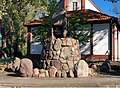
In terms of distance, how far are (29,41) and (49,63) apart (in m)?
19.5

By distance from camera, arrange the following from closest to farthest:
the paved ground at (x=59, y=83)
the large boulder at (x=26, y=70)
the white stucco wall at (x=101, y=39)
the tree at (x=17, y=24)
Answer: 1. the paved ground at (x=59, y=83)
2. the large boulder at (x=26, y=70)
3. the white stucco wall at (x=101, y=39)
4. the tree at (x=17, y=24)

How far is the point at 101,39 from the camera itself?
33.8 metres

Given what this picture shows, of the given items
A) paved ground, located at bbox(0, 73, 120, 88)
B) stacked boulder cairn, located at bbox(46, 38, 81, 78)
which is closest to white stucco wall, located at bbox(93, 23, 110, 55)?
stacked boulder cairn, located at bbox(46, 38, 81, 78)

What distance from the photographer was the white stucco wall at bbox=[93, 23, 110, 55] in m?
33.6

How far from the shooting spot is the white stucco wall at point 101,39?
1323 inches

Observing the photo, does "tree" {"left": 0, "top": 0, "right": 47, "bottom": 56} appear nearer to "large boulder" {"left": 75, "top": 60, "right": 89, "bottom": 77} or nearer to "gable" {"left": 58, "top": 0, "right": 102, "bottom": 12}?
"gable" {"left": 58, "top": 0, "right": 102, "bottom": 12}

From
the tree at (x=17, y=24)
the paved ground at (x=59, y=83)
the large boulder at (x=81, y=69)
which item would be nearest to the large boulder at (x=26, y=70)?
the paved ground at (x=59, y=83)

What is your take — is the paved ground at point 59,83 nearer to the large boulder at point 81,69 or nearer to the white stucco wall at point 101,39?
the large boulder at point 81,69

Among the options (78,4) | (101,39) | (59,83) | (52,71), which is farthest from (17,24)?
(59,83)

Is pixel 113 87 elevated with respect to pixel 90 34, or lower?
lower

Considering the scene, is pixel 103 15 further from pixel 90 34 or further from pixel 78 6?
pixel 78 6

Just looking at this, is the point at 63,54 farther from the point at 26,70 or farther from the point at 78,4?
the point at 78,4

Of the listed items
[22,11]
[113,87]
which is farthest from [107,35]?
[113,87]

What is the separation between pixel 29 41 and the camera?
38500mm
